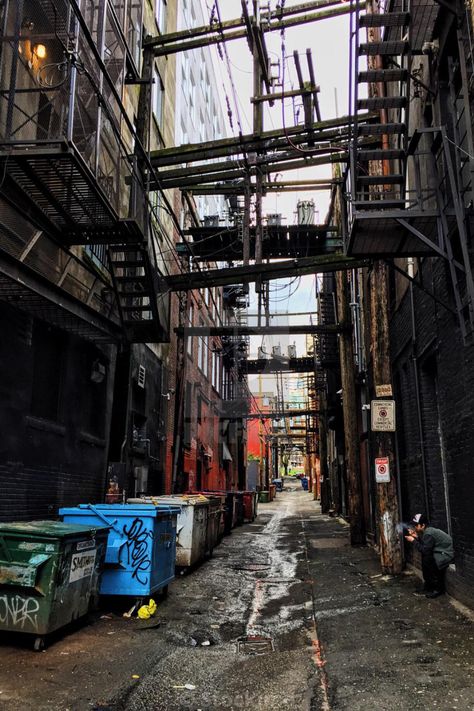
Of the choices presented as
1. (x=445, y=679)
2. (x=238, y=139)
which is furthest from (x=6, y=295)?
(x=445, y=679)

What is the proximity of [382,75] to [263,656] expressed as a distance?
22.5 feet

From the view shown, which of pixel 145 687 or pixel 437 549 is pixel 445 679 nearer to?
pixel 145 687

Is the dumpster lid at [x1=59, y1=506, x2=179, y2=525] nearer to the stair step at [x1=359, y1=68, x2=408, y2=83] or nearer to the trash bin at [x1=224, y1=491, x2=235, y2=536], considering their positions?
the stair step at [x1=359, y1=68, x2=408, y2=83]

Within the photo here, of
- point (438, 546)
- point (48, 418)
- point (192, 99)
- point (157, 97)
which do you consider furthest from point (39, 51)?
point (192, 99)

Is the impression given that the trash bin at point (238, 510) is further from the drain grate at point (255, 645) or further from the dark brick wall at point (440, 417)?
the drain grate at point (255, 645)

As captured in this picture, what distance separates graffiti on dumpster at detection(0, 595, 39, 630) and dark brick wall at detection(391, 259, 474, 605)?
5.00m

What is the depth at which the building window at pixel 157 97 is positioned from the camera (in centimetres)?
1708

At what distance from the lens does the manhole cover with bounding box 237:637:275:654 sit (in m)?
6.30

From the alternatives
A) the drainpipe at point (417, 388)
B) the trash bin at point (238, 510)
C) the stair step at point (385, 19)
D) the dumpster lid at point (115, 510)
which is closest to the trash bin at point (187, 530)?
the dumpster lid at point (115, 510)

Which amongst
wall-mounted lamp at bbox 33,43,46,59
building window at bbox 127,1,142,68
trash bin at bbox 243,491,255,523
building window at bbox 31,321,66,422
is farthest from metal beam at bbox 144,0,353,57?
trash bin at bbox 243,491,255,523

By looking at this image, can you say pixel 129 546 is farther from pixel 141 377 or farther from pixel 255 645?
pixel 141 377

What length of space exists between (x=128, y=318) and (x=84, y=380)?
4.81ft

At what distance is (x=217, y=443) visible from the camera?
101ft

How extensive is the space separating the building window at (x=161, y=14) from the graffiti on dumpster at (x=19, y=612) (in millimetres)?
16484
